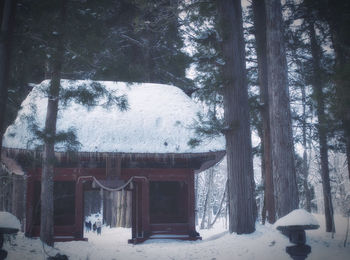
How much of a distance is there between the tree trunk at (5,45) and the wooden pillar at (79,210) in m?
5.85

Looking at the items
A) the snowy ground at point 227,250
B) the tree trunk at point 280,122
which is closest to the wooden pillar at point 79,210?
the snowy ground at point 227,250

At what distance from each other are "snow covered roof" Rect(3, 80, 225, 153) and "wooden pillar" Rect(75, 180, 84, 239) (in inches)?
73.1

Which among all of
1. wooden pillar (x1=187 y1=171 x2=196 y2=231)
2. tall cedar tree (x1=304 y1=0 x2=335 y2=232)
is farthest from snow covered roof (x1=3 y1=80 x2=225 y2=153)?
tall cedar tree (x1=304 y1=0 x2=335 y2=232)

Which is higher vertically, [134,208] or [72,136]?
[72,136]

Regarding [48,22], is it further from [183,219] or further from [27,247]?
[183,219]

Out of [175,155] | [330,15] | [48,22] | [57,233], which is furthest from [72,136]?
[330,15]

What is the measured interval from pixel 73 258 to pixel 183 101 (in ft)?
28.9

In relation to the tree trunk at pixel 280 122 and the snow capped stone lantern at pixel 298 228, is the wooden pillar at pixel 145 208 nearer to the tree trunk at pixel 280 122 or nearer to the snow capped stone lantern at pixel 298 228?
the tree trunk at pixel 280 122

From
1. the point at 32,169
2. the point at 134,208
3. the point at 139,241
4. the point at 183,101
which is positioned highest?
the point at 183,101

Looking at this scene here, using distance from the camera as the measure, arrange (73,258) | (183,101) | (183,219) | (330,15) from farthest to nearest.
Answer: (183,101) < (183,219) < (330,15) < (73,258)

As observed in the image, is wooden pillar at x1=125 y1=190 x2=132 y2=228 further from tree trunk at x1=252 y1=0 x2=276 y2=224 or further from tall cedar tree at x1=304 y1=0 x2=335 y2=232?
tall cedar tree at x1=304 y1=0 x2=335 y2=232

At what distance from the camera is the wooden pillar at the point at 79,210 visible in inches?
478

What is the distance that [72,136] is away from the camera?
823 cm

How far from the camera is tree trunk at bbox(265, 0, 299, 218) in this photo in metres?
7.80
